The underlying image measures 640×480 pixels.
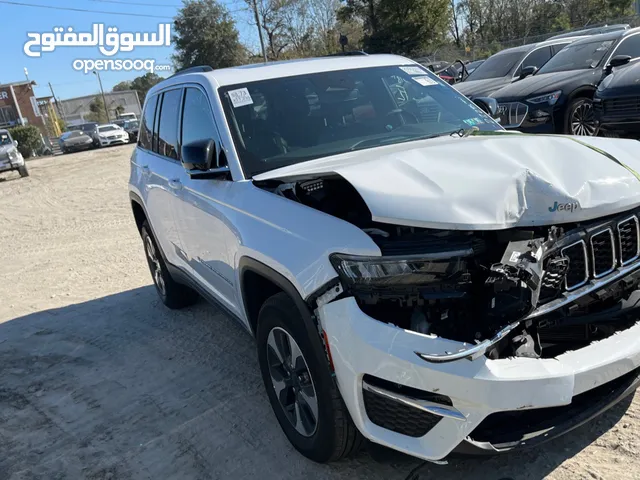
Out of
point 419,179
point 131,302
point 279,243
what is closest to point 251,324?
point 279,243

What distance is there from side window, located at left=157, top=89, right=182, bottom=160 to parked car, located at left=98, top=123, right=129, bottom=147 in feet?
98.0

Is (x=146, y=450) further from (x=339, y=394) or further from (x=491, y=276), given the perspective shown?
(x=491, y=276)

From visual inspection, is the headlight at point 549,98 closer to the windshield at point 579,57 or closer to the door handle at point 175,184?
the windshield at point 579,57

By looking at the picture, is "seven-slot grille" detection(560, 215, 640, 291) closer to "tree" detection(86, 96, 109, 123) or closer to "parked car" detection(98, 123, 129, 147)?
"parked car" detection(98, 123, 129, 147)

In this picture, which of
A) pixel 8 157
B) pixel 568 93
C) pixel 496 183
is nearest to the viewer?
pixel 496 183

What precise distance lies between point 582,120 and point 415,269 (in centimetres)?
750

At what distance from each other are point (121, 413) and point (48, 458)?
0.51m

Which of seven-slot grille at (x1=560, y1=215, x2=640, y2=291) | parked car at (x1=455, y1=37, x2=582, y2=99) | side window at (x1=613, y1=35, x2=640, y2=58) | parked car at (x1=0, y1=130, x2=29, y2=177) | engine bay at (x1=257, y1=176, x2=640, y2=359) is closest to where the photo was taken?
engine bay at (x1=257, y1=176, x2=640, y2=359)

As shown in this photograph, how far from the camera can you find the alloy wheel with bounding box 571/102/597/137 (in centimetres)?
855

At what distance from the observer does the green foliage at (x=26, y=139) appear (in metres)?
35.5

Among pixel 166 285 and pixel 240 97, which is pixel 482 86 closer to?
pixel 166 285

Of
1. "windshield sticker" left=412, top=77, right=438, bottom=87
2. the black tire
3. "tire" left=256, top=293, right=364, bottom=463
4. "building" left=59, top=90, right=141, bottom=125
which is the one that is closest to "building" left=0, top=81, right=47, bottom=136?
"building" left=59, top=90, right=141, bottom=125

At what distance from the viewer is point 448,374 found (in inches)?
81.8

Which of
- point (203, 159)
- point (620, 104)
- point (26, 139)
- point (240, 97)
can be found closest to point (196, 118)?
point (240, 97)
